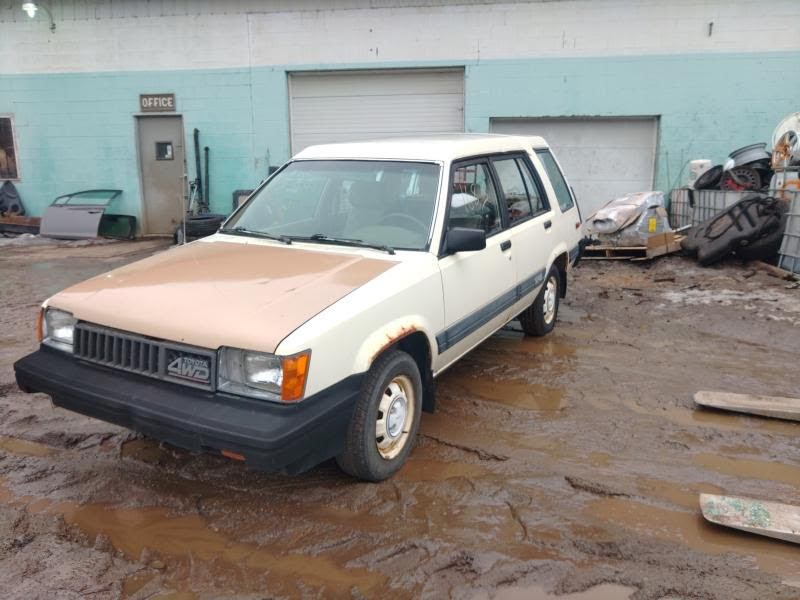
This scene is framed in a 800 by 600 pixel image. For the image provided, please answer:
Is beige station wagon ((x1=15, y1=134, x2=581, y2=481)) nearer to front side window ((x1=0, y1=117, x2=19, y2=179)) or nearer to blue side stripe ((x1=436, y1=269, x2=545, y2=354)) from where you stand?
blue side stripe ((x1=436, y1=269, x2=545, y2=354))

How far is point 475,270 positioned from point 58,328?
245cm

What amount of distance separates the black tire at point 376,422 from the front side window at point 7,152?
521 inches

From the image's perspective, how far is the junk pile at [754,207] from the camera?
27.0 ft

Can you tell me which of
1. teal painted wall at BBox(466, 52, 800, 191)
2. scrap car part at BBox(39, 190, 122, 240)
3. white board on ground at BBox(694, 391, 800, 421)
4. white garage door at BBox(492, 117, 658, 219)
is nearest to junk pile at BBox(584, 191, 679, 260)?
white garage door at BBox(492, 117, 658, 219)

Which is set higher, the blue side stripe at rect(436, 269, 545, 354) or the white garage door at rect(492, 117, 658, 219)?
the white garage door at rect(492, 117, 658, 219)

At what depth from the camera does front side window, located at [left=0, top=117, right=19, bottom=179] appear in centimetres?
1324

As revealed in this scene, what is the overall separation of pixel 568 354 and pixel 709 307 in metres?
2.42

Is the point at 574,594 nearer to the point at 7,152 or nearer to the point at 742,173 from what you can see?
the point at 742,173

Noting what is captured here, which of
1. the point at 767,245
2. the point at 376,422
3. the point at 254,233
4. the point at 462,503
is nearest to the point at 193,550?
the point at 376,422

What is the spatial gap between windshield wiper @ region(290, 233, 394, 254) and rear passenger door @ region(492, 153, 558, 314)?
1297mm

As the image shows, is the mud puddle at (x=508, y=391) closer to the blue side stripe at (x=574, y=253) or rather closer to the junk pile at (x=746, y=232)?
the blue side stripe at (x=574, y=253)

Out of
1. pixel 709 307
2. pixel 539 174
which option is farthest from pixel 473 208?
pixel 709 307

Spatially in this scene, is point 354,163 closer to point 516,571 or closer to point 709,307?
point 516,571

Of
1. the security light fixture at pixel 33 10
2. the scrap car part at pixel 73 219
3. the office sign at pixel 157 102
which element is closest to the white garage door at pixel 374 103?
the office sign at pixel 157 102
